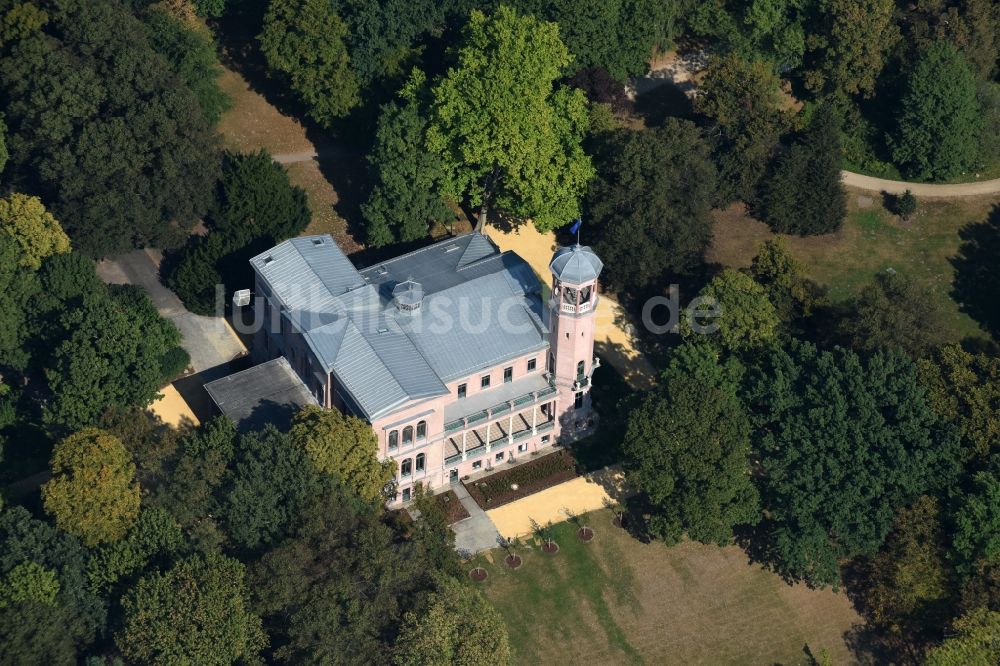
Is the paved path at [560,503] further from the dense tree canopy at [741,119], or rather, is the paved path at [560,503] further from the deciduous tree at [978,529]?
the dense tree canopy at [741,119]

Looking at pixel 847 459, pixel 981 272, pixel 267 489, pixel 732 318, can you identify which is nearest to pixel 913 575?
pixel 847 459

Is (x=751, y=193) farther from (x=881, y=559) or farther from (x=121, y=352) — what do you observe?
(x=121, y=352)

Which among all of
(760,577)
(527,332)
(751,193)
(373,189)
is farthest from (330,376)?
(751,193)

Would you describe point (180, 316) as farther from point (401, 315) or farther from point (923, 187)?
point (923, 187)

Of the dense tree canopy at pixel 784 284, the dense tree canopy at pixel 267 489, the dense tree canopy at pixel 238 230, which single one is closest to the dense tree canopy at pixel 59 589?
the dense tree canopy at pixel 267 489

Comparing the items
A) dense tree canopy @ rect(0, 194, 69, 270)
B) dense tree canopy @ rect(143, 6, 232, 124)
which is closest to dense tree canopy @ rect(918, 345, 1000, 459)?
dense tree canopy @ rect(143, 6, 232, 124)

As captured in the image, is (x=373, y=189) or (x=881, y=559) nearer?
(x=881, y=559)
